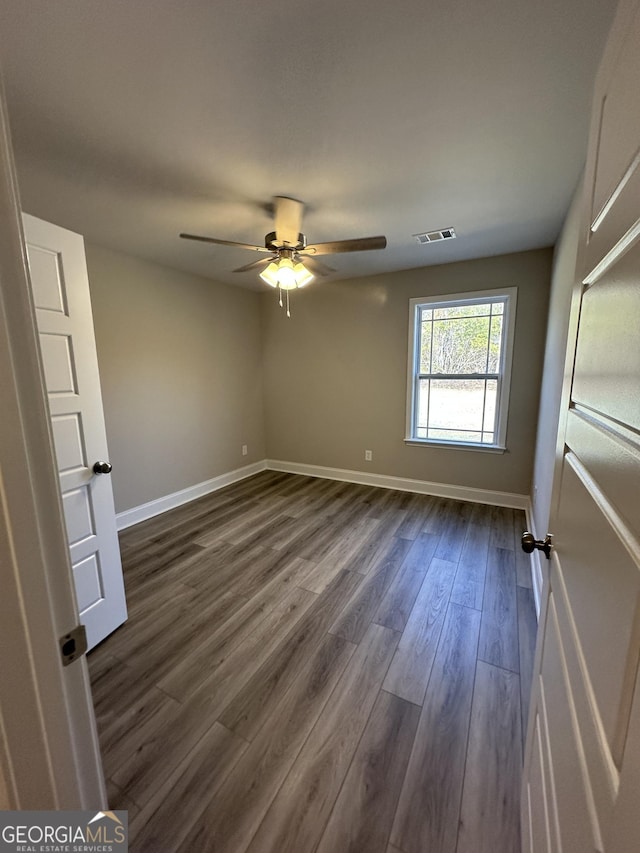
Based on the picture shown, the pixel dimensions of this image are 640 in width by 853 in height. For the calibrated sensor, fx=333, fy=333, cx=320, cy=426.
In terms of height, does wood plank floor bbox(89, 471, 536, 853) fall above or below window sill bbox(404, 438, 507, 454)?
below

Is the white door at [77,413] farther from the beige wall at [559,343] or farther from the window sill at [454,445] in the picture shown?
the window sill at [454,445]

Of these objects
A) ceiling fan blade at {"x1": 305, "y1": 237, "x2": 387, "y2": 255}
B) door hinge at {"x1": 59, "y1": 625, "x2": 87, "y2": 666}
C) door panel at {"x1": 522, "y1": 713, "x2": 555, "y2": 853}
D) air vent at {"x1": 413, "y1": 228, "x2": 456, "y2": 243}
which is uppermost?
air vent at {"x1": 413, "y1": 228, "x2": 456, "y2": 243}

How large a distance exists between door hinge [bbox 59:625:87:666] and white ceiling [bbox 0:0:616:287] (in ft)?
5.49

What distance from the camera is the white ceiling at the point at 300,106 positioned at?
40.8 inches

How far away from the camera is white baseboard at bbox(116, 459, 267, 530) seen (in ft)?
10.4

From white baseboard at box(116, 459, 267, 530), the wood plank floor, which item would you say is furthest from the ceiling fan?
white baseboard at box(116, 459, 267, 530)

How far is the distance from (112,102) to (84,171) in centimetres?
62

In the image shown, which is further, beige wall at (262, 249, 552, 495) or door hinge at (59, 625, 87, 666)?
beige wall at (262, 249, 552, 495)

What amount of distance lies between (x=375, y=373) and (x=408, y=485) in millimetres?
1378

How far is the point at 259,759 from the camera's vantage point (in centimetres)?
125

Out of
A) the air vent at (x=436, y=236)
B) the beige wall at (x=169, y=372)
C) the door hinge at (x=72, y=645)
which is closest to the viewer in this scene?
the door hinge at (x=72, y=645)

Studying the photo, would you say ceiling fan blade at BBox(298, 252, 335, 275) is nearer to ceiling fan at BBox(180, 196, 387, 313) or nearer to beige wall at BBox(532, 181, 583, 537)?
ceiling fan at BBox(180, 196, 387, 313)

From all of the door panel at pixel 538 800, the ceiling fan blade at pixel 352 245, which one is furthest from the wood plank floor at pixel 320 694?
the ceiling fan blade at pixel 352 245

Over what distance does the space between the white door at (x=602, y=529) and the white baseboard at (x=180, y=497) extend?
3.30 metres
